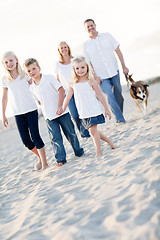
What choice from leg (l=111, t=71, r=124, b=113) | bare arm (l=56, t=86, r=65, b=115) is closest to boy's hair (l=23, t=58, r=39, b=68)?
bare arm (l=56, t=86, r=65, b=115)

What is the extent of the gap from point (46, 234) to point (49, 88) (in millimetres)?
2225

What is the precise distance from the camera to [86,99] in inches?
144

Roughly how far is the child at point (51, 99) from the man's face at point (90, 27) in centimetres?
181

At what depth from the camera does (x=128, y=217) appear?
1.90 meters

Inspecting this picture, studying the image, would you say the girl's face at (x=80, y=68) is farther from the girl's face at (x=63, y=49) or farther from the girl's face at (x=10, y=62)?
the girl's face at (x=63, y=49)

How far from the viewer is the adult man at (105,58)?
532cm

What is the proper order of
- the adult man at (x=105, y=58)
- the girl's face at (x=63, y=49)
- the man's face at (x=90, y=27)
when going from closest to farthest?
the girl's face at (x=63, y=49) → the man's face at (x=90, y=27) → the adult man at (x=105, y=58)

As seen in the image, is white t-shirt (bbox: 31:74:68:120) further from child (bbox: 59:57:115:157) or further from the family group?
child (bbox: 59:57:115:157)

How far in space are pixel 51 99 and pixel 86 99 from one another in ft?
1.72

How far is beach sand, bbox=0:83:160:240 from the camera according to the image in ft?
6.10

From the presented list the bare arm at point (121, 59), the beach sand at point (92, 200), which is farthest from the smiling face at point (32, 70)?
the bare arm at point (121, 59)

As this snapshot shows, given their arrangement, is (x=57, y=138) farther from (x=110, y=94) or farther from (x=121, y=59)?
(x=121, y=59)

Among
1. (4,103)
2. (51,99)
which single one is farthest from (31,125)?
(4,103)

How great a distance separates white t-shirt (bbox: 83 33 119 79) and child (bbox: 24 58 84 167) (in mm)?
1761
